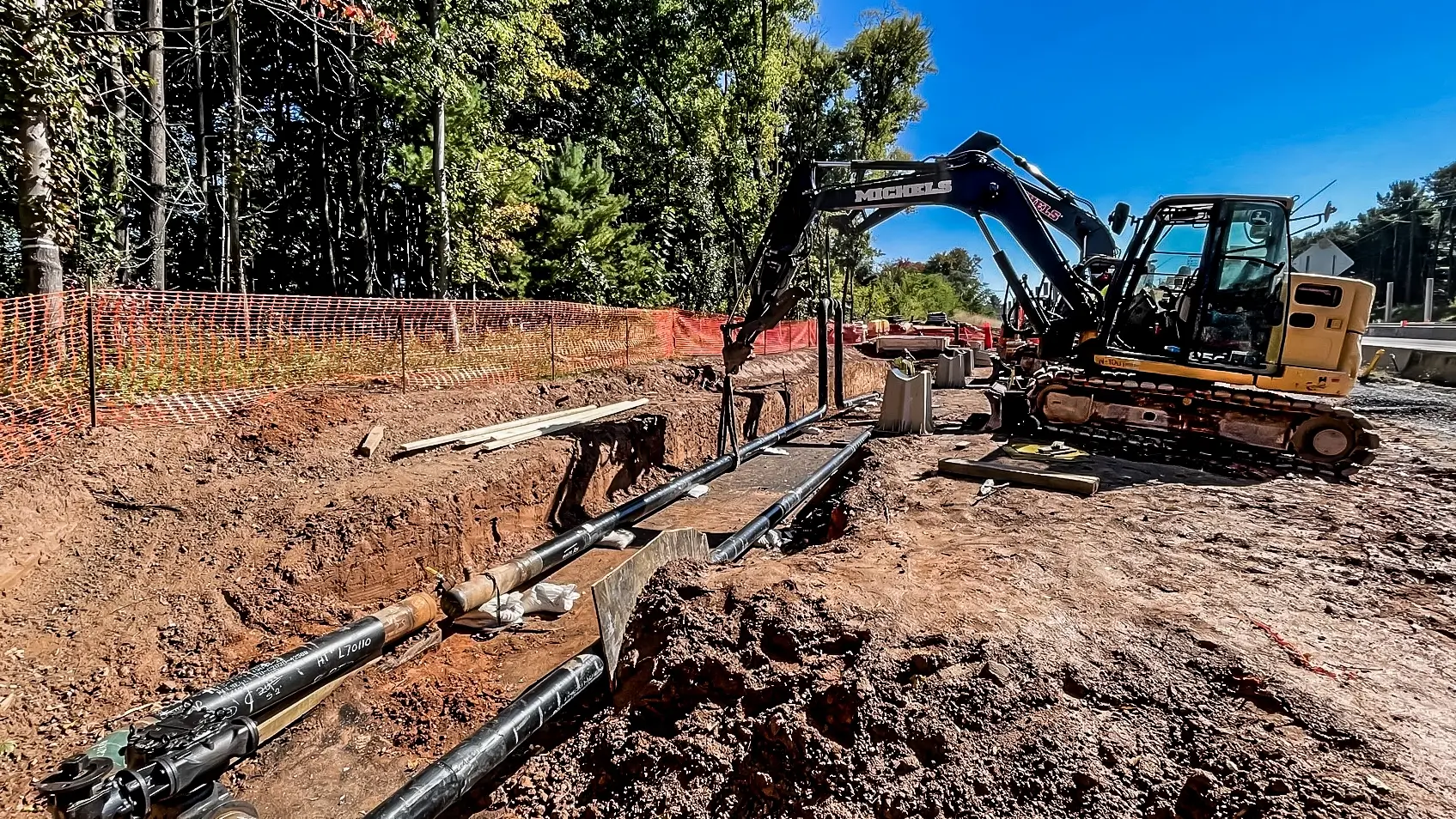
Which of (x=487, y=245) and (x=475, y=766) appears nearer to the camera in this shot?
(x=475, y=766)

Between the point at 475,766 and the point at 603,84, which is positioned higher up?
the point at 603,84

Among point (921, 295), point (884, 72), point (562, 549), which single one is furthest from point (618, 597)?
point (921, 295)

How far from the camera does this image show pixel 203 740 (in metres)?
3.03

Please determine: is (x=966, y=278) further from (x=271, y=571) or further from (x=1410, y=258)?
(x=271, y=571)

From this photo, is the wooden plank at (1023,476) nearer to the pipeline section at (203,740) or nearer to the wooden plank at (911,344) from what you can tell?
the pipeline section at (203,740)

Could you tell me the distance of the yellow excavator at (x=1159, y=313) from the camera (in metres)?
7.34

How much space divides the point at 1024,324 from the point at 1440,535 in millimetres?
11659

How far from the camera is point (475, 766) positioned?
3.03 metres

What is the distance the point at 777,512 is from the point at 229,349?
7212 millimetres

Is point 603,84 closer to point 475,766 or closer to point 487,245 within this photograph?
point 487,245

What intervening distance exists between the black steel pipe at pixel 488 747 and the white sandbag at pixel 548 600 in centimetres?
191

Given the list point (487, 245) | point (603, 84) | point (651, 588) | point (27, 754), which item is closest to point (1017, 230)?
point (651, 588)

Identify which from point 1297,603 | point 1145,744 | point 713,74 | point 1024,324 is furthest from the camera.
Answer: point 713,74

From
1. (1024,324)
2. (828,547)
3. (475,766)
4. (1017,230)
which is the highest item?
(1017,230)
